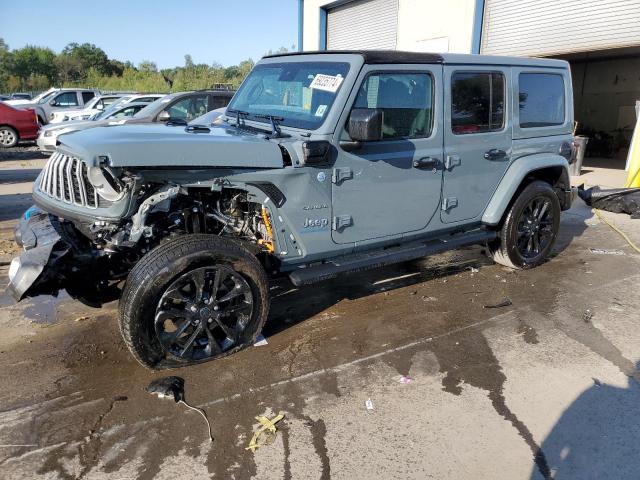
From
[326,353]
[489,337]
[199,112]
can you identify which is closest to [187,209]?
[326,353]

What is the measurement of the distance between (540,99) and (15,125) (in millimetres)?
15295

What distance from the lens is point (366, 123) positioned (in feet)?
11.1

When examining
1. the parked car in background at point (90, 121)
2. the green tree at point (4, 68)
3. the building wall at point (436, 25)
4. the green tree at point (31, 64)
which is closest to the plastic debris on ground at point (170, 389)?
the parked car in background at point (90, 121)

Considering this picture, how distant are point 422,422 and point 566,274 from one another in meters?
3.33

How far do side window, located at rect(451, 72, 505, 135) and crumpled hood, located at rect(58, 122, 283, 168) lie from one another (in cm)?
182

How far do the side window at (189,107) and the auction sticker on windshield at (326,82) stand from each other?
570 centimetres

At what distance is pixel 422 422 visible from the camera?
9.53ft

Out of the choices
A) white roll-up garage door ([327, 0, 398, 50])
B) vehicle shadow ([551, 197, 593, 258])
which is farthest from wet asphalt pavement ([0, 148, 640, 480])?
white roll-up garage door ([327, 0, 398, 50])

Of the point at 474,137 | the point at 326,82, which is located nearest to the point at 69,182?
the point at 326,82

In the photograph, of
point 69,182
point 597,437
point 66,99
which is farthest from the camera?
point 66,99

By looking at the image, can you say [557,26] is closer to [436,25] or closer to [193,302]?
[436,25]

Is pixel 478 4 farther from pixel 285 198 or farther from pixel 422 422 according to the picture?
pixel 422 422

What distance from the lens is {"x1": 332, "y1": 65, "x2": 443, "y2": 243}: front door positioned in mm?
3734

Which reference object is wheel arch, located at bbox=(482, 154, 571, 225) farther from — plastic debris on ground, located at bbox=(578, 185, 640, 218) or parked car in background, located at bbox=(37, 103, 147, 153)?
parked car in background, located at bbox=(37, 103, 147, 153)
